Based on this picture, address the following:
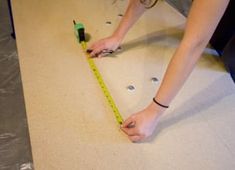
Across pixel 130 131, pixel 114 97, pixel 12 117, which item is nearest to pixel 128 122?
pixel 130 131

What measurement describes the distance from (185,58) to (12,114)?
32.3 inches

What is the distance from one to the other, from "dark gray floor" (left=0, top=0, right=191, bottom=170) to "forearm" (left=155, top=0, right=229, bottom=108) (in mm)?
600

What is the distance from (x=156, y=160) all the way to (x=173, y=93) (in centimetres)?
21

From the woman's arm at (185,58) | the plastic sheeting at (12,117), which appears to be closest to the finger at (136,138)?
the woman's arm at (185,58)

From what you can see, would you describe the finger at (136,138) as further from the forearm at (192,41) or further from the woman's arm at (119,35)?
the woman's arm at (119,35)

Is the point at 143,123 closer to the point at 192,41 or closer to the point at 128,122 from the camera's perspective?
the point at 128,122

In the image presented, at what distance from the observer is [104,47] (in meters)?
1.12

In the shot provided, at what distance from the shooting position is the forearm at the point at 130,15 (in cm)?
107

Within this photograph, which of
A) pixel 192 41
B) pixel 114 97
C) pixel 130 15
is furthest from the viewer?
pixel 130 15

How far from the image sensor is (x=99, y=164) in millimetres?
765

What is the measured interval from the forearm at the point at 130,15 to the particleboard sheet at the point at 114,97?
0.30 ft

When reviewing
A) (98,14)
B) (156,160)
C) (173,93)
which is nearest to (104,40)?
(98,14)

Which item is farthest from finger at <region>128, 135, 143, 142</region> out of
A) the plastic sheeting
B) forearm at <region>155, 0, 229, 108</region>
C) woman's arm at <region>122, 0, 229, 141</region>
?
the plastic sheeting

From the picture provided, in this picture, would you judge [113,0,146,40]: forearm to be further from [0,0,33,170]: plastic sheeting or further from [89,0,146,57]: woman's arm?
[0,0,33,170]: plastic sheeting
